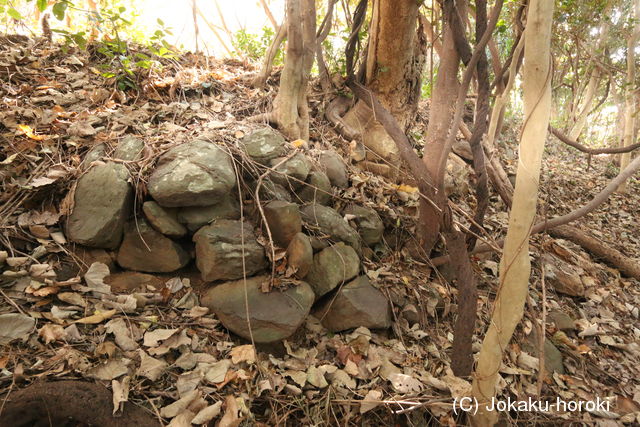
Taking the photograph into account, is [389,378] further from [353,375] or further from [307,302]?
[307,302]

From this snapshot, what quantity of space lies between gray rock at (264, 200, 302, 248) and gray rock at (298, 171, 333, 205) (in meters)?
0.35

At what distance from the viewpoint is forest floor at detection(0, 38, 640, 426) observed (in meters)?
1.82

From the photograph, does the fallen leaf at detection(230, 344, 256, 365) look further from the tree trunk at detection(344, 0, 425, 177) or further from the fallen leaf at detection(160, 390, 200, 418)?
the tree trunk at detection(344, 0, 425, 177)

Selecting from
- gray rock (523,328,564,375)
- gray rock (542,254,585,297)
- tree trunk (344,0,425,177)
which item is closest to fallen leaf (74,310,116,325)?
tree trunk (344,0,425,177)

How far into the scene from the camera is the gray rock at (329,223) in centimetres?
268

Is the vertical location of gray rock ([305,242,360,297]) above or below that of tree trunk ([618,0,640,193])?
below

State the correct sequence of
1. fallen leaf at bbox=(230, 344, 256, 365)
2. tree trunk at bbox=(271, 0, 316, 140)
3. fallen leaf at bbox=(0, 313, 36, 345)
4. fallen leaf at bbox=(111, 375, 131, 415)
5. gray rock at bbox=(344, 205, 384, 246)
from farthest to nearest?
tree trunk at bbox=(271, 0, 316, 140)
gray rock at bbox=(344, 205, 384, 246)
fallen leaf at bbox=(230, 344, 256, 365)
fallen leaf at bbox=(0, 313, 36, 345)
fallen leaf at bbox=(111, 375, 131, 415)

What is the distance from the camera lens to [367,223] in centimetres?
293

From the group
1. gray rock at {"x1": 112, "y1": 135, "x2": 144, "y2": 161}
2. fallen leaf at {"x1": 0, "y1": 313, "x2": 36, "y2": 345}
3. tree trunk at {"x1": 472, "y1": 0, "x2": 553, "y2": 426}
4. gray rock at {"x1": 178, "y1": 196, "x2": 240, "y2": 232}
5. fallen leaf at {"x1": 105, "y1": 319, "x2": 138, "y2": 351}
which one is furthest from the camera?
gray rock at {"x1": 112, "y1": 135, "x2": 144, "y2": 161}

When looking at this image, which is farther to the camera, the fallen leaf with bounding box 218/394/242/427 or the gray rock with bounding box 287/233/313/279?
the gray rock with bounding box 287/233/313/279

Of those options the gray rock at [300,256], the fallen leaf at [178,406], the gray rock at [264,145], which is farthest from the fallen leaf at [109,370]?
the gray rock at [264,145]

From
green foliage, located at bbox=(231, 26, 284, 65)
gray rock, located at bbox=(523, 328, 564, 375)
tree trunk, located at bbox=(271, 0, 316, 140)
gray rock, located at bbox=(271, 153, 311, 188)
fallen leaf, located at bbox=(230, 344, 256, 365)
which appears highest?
green foliage, located at bbox=(231, 26, 284, 65)

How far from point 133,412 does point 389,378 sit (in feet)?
4.48

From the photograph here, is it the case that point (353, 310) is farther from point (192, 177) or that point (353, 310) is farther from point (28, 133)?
point (28, 133)
